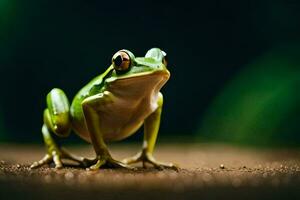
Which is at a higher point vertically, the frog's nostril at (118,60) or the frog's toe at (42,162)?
the frog's nostril at (118,60)

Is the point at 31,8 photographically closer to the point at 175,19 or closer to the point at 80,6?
the point at 80,6

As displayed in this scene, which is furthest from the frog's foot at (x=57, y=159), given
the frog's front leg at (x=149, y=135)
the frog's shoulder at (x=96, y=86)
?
the frog's shoulder at (x=96, y=86)

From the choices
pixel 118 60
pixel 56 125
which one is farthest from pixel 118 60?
pixel 56 125

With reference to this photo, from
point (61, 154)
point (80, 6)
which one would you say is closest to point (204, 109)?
point (80, 6)

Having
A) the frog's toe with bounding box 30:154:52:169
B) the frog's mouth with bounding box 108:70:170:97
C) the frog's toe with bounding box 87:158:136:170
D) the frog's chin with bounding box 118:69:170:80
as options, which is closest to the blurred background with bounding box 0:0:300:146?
the frog's toe with bounding box 30:154:52:169

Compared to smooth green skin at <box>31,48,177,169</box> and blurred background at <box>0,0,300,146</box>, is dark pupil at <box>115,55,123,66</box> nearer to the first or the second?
smooth green skin at <box>31,48,177,169</box>

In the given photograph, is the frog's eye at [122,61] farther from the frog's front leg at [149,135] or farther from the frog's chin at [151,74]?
the frog's front leg at [149,135]
